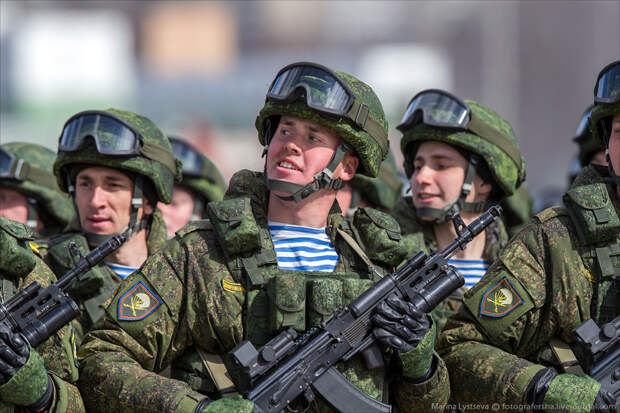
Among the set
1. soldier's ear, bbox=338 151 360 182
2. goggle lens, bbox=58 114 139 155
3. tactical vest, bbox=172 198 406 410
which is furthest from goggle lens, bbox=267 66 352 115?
goggle lens, bbox=58 114 139 155

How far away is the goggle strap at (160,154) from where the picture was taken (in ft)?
22.5

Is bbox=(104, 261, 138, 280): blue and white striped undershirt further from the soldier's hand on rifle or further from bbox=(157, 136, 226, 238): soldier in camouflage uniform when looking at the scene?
the soldier's hand on rifle

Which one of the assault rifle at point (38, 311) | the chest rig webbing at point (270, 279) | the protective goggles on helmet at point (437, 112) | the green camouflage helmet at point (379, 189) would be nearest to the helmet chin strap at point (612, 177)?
the chest rig webbing at point (270, 279)

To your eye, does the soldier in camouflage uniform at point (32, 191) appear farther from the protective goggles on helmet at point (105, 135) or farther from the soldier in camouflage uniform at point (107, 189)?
the protective goggles on helmet at point (105, 135)

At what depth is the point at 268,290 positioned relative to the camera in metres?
4.90

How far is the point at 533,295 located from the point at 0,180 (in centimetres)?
440

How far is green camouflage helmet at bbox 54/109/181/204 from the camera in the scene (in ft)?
21.6

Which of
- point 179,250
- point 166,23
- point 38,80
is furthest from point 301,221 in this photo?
point 166,23

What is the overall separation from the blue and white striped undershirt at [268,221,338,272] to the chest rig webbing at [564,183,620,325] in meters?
1.28

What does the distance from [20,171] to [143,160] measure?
58.8 inches

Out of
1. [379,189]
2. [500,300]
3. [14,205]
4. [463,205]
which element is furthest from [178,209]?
[500,300]

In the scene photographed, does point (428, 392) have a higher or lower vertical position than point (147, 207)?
lower

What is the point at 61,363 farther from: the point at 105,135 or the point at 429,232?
the point at 429,232

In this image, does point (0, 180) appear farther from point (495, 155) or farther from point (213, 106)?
point (213, 106)
